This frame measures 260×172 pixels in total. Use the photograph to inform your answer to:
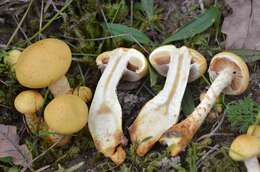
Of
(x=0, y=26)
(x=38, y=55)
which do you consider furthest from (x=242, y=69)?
(x=0, y=26)

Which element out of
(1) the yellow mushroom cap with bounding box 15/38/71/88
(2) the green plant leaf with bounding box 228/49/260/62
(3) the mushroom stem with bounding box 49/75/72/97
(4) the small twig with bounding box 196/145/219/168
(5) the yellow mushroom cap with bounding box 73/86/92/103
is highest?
(1) the yellow mushroom cap with bounding box 15/38/71/88

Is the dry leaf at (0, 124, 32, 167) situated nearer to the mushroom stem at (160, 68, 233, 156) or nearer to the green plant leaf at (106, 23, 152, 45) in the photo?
the mushroom stem at (160, 68, 233, 156)

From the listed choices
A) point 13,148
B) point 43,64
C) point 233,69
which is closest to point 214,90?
point 233,69

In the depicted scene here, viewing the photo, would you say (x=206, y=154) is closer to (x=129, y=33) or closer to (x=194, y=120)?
(x=194, y=120)

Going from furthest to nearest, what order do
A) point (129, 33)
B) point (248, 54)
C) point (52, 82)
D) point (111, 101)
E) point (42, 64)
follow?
point (129, 33) → point (248, 54) → point (111, 101) → point (52, 82) → point (42, 64)

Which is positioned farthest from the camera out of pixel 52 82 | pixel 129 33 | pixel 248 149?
pixel 129 33

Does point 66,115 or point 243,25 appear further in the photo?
point 243,25

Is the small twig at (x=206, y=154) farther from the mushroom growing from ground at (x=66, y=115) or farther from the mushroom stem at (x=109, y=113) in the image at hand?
the mushroom growing from ground at (x=66, y=115)

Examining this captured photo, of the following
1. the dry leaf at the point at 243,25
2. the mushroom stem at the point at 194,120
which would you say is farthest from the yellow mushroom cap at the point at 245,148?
the dry leaf at the point at 243,25

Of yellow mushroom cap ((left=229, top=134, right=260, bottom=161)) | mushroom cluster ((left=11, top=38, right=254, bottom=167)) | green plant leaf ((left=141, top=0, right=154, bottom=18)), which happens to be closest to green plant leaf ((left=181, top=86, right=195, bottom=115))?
mushroom cluster ((left=11, top=38, right=254, bottom=167))
